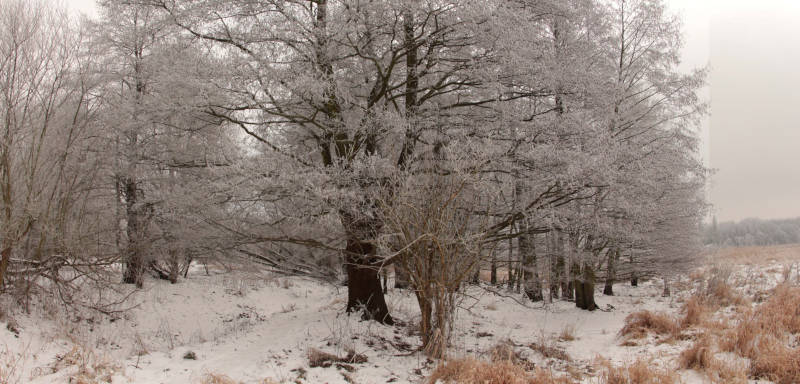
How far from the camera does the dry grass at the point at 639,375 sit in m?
4.79

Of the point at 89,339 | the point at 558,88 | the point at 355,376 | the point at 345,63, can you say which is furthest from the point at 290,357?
the point at 558,88

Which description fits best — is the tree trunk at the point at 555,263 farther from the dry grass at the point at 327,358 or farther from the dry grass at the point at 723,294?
the dry grass at the point at 327,358

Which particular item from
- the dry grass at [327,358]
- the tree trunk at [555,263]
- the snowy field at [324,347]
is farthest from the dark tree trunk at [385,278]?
the tree trunk at [555,263]

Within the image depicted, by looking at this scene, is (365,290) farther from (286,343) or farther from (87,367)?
(87,367)

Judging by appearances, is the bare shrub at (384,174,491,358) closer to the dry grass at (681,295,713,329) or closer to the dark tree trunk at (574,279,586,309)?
the dry grass at (681,295,713,329)

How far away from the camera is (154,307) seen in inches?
441

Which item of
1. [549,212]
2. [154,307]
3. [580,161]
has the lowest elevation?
[154,307]

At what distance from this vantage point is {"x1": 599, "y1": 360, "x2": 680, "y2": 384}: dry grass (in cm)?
479

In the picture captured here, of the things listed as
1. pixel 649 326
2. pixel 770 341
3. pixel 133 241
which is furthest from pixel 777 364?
pixel 133 241

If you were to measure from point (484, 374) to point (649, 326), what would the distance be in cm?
402

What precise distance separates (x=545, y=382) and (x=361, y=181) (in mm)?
3049

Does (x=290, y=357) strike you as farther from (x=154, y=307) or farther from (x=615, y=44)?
(x=615, y=44)

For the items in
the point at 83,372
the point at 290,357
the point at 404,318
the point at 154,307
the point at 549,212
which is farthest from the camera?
the point at 154,307

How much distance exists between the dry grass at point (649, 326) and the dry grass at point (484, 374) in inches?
108
